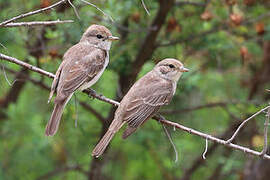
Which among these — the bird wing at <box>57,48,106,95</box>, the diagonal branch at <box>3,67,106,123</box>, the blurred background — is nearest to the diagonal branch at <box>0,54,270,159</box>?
the bird wing at <box>57,48,106,95</box>

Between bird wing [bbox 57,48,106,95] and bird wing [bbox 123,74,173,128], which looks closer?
bird wing [bbox 123,74,173,128]

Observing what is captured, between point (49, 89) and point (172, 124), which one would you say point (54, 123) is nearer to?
point (172, 124)

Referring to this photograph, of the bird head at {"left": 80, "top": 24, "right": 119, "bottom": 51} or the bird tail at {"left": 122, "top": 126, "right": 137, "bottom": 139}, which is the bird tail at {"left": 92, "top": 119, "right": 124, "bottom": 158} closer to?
the bird tail at {"left": 122, "top": 126, "right": 137, "bottom": 139}

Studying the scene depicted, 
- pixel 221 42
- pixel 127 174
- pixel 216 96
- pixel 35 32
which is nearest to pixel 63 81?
pixel 35 32

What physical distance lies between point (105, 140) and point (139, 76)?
2.47 m

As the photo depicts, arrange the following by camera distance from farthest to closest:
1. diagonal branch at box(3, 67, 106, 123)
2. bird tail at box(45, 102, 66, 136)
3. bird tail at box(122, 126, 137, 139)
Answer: diagonal branch at box(3, 67, 106, 123), bird tail at box(122, 126, 137, 139), bird tail at box(45, 102, 66, 136)

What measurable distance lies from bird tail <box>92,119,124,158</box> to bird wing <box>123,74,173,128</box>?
14 centimetres

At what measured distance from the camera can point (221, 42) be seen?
776 centimetres

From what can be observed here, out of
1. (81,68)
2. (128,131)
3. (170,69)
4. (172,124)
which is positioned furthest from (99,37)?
(172,124)

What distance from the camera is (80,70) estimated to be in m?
6.09

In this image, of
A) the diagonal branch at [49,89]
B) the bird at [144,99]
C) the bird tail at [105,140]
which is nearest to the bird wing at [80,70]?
the bird at [144,99]

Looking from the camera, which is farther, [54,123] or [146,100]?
[146,100]

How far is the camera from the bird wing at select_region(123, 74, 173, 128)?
561 centimetres

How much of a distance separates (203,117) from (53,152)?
2699mm
